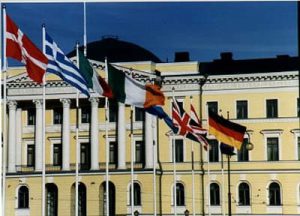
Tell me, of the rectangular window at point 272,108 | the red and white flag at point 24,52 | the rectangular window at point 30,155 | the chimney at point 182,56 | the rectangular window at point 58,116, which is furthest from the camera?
the chimney at point 182,56

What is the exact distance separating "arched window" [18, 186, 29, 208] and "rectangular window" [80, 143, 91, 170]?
3.02 meters

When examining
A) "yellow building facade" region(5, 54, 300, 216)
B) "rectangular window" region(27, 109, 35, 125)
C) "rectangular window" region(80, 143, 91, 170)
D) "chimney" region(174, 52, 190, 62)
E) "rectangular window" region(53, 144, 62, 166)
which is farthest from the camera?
"chimney" region(174, 52, 190, 62)

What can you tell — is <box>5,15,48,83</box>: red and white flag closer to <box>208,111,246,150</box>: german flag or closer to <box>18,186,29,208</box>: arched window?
<box>208,111,246,150</box>: german flag

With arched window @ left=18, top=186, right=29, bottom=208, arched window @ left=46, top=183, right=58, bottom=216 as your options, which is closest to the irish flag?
arched window @ left=46, top=183, right=58, bottom=216

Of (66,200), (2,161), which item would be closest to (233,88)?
(66,200)

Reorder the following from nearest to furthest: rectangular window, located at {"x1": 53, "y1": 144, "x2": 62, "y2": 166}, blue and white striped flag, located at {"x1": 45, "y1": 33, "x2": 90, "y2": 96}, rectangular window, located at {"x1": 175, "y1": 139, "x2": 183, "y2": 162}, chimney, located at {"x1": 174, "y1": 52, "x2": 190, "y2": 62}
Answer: blue and white striped flag, located at {"x1": 45, "y1": 33, "x2": 90, "y2": 96} < rectangular window, located at {"x1": 175, "y1": 139, "x2": 183, "y2": 162} < rectangular window, located at {"x1": 53, "y1": 144, "x2": 62, "y2": 166} < chimney, located at {"x1": 174, "y1": 52, "x2": 190, "y2": 62}

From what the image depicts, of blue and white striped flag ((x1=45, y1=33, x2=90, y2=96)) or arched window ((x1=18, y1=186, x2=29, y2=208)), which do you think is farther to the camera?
arched window ((x1=18, y1=186, x2=29, y2=208))

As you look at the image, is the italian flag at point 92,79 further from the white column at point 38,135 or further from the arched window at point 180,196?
the white column at point 38,135

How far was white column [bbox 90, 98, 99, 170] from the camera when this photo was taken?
40375 mm

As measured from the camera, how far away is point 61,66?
1731cm

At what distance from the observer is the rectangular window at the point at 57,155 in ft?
136

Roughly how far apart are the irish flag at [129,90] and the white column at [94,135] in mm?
20130

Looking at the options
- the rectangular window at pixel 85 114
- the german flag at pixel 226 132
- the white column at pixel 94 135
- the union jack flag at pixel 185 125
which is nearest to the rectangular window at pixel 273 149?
the white column at pixel 94 135

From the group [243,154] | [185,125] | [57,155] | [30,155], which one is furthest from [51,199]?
[185,125]
